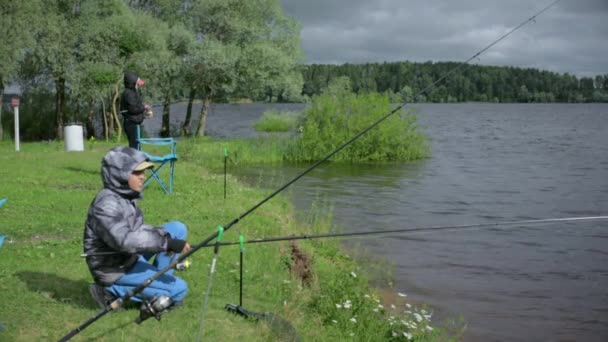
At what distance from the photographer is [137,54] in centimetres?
2548

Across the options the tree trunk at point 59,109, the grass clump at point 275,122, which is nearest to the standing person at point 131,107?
the tree trunk at point 59,109

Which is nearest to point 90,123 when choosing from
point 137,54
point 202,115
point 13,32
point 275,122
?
point 137,54

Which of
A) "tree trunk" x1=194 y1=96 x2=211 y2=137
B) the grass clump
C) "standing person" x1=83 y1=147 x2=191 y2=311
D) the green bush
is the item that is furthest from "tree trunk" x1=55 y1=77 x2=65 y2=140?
"standing person" x1=83 y1=147 x2=191 y2=311

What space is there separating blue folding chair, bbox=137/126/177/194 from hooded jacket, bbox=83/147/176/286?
233cm

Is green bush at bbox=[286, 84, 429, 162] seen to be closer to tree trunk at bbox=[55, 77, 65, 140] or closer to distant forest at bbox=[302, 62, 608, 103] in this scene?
distant forest at bbox=[302, 62, 608, 103]

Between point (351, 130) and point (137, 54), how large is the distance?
921cm

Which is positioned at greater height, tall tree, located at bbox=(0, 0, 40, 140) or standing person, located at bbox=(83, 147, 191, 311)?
tall tree, located at bbox=(0, 0, 40, 140)

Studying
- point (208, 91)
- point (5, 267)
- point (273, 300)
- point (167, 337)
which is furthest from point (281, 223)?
point (208, 91)

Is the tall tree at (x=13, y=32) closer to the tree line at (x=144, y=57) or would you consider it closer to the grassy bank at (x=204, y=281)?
the tree line at (x=144, y=57)

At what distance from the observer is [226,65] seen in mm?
26688

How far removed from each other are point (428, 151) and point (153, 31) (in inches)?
492

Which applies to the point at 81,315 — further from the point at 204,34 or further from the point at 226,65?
the point at 204,34

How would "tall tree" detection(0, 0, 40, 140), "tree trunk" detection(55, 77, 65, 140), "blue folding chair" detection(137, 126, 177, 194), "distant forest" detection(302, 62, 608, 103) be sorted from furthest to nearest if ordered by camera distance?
"distant forest" detection(302, 62, 608, 103), "tree trunk" detection(55, 77, 65, 140), "tall tree" detection(0, 0, 40, 140), "blue folding chair" detection(137, 126, 177, 194)

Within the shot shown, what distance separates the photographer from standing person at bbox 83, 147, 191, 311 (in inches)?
193
